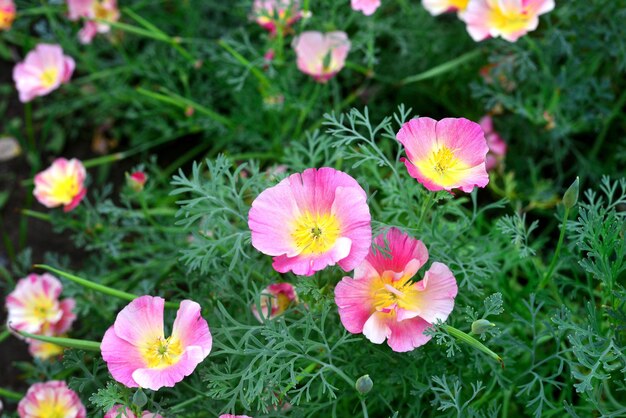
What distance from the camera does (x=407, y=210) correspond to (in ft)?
3.43

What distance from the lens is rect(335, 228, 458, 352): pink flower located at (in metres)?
0.88

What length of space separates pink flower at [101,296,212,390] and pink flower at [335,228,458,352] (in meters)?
0.18

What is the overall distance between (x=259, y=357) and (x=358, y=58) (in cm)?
92

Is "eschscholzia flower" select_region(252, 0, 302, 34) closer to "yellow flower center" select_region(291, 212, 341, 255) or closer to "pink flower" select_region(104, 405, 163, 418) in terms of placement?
"yellow flower center" select_region(291, 212, 341, 255)

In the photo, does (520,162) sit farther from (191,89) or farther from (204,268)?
(204,268)

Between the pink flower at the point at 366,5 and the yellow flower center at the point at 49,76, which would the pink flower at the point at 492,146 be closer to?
the pink flower at the point at 366,5

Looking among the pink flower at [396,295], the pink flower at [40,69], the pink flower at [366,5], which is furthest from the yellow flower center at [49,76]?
the pink flower at [396,295]

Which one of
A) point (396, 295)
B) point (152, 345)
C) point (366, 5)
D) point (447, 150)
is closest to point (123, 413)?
point (152, 345)

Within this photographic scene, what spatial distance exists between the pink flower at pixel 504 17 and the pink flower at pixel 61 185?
0.76 meters

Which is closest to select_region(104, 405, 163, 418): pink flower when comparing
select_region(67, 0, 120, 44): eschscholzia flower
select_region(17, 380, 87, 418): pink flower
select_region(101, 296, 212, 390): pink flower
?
select_region(101, 296, 212, 390): pink flower

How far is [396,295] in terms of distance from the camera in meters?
0.92

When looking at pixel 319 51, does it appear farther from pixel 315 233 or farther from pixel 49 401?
pixel 49 401

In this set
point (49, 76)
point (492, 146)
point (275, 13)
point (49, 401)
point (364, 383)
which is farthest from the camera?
point (49, 76)

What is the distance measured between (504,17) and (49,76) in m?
0.98
